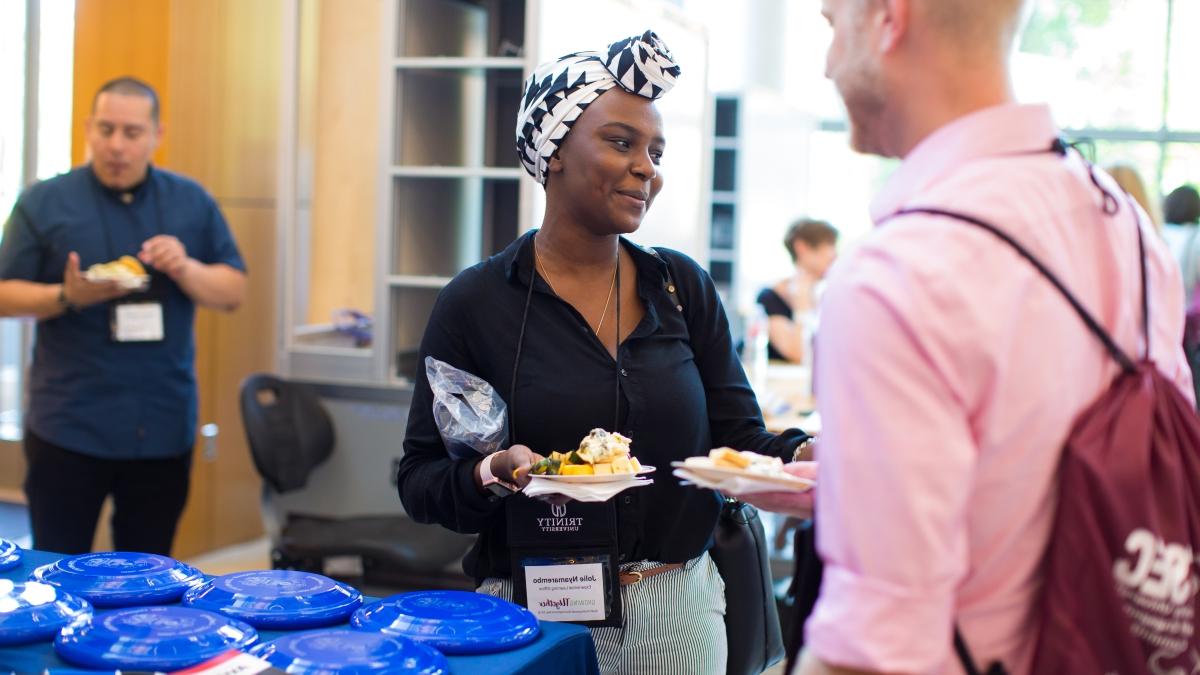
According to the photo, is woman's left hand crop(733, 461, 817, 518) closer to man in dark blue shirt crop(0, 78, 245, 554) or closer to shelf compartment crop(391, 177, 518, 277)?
man in dark blue shirt crop(0, 78, 245, 554)

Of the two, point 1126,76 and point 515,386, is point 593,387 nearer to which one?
point 515,386

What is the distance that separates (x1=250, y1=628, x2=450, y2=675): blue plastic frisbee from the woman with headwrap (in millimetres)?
344

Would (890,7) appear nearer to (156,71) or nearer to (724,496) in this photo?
(724,496)

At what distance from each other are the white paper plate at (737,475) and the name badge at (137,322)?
2780 mm

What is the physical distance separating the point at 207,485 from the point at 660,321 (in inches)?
166

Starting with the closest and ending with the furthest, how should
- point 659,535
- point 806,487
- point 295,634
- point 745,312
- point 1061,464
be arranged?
point 1061,464
point 806,487
point 295,634
point 659,535
point 745,312

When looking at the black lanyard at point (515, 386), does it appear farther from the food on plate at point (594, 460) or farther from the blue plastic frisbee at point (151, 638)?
the blue plastic frisbee at point (151, 638)

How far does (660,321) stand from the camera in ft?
7.00

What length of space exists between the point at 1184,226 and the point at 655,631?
16.0ft

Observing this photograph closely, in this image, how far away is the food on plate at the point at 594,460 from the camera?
182cm

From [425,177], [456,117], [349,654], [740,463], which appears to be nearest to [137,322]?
[425,177]

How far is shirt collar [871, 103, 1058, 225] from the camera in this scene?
1166 millimetres

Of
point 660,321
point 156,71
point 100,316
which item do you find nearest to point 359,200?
point 156,71

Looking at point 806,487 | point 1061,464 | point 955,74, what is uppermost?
point 955,74
